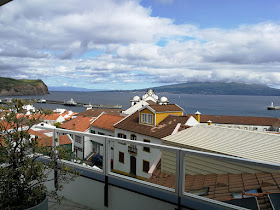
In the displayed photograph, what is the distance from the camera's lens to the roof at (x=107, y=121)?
37425mm

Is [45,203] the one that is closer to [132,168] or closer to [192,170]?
[132,168]

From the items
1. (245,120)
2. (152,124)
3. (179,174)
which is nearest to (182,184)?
(179,174)

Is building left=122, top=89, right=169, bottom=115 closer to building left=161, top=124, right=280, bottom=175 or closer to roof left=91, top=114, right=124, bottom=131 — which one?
roof left=91, top=114, right=124, bottom=131

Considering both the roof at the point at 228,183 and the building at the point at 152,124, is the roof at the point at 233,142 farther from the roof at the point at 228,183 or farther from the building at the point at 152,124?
the building at the point at 152,124

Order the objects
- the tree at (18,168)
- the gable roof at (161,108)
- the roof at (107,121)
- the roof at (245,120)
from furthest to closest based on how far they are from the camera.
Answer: the roof at (245,120) < the roof at (107,121) < the gable roof at (161,108) < the tree at (18,168)

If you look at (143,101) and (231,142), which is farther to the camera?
(143,101)

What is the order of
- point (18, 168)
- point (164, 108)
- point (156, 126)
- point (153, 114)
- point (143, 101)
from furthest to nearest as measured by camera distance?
point (143, 101) → point (164, 108) → point (153, 114) → point (156, 126) → point (18, 168)

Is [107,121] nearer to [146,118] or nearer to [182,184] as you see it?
[146,118]

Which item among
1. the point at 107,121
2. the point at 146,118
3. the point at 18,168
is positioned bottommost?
the point at 107,121

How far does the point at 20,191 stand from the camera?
8.73 feet

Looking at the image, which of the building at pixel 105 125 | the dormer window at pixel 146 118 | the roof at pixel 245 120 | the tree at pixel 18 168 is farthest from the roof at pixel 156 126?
the roof at pixel 245 120

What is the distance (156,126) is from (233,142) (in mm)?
21719

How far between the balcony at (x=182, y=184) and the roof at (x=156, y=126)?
24.3 metres

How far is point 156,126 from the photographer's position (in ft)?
103
